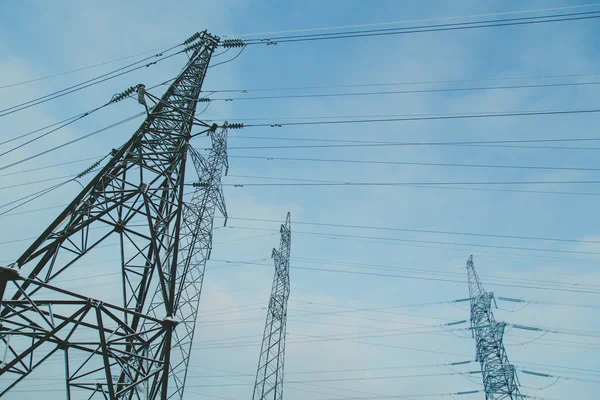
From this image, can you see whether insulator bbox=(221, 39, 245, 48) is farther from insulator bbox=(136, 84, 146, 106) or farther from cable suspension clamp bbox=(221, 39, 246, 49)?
insulator bbox=(136, 84, 146, 106)

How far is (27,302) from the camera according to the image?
7426mm

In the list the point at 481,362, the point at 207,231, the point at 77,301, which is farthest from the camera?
the point at 481,362

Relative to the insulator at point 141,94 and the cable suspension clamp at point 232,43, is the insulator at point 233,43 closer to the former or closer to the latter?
the cable suspension clamp at point 232,43

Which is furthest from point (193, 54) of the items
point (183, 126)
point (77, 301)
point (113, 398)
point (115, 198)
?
point (113, 398)

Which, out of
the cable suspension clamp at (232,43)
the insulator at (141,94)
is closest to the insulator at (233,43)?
the cable suspension clamp at (232,43)

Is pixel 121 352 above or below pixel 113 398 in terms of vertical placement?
above

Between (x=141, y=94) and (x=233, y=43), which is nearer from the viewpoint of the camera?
(x=141, y=94)

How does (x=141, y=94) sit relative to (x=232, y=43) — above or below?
below

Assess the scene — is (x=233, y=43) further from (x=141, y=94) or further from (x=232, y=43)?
(x=141, y=94)

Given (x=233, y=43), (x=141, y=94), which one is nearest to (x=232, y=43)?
(x=233, y=43)

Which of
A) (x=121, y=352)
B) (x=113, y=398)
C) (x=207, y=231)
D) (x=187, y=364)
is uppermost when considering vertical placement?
(x=207, y=231)

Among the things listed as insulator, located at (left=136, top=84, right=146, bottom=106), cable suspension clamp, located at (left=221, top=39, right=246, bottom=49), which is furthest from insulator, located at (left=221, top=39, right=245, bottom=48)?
insulator, located at (left=136, top=84, right=146, bottom=106)

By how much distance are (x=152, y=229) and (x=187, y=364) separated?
38.1 feet

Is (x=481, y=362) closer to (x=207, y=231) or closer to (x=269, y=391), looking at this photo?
(x=269, y=391)
